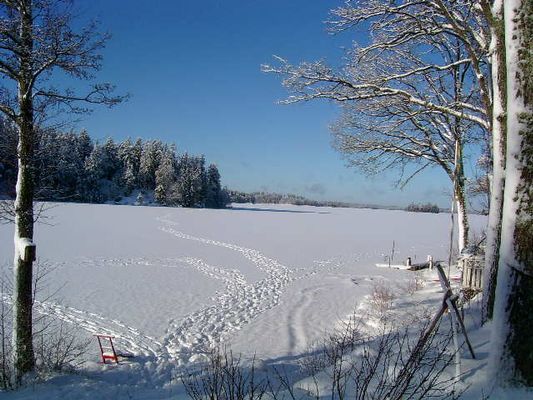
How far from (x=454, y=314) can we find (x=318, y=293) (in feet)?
43.5

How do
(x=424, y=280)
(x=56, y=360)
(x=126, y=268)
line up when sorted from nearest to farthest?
(x=56, y=360) → (x=424, y=280) → (x=126, y=268)

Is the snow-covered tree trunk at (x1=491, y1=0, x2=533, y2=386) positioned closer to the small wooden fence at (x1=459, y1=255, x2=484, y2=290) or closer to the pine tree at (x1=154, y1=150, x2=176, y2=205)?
the small wooden fence at (x1=459, y1=255, x2=484, y2=290)

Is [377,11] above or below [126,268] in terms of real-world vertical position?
above

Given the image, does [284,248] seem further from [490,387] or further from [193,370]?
[490,387]

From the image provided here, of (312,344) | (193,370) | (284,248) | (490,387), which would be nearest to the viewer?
(490,387)

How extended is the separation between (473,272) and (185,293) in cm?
1049

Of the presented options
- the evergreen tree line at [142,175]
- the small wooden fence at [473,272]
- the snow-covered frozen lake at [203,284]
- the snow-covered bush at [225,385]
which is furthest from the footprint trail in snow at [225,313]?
the evergreen tree line at [142,175]

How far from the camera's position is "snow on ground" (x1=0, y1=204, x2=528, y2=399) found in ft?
30.9

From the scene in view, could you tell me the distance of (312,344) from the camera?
10219 millimetres

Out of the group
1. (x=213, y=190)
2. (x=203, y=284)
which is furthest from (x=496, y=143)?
(x=213, y=190)

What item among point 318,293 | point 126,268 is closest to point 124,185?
point 126,268

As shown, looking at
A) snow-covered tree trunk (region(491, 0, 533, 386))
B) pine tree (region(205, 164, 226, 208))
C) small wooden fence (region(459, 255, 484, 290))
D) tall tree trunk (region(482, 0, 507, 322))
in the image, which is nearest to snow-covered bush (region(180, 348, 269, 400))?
snow-covered tree trunk (region(491, 0, 533, 386))

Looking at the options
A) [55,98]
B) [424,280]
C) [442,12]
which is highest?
[442,12]

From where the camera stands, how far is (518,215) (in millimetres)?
3635
